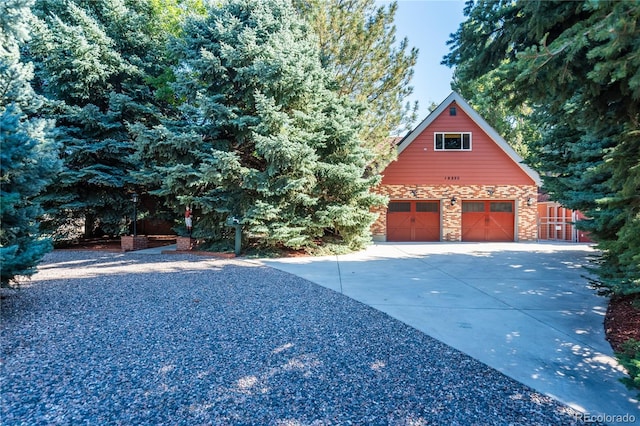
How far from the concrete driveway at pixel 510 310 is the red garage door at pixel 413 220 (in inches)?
231

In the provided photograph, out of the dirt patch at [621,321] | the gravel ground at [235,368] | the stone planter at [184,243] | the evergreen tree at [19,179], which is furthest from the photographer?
the stone planter at [184,243]

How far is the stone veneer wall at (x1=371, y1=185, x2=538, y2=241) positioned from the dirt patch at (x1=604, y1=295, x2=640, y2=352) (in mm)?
10118

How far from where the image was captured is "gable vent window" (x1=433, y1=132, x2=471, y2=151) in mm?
14922

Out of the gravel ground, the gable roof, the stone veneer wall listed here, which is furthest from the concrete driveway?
the gable roof

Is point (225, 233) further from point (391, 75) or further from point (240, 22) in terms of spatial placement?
point (391, 75)

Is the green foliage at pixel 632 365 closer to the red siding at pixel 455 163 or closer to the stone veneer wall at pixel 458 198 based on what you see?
the stone veneer wall at pixel 458 198

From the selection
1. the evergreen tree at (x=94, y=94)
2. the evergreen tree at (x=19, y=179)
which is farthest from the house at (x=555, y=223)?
the evergreen tree at (x=94, y=94)

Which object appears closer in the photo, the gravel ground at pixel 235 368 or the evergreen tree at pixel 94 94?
the gravel ground at pixel 235 368

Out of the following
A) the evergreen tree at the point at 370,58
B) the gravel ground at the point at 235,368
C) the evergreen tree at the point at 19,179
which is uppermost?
the evergreen tree at the point at 370,58

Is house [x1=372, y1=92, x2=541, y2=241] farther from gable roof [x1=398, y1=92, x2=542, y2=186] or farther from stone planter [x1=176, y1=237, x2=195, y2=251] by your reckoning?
stone planter [x1=176, y1=237, x2=195, y2=251]

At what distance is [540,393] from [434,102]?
2934 centimetres

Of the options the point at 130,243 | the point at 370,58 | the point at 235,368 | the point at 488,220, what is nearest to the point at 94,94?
the point at 130,243

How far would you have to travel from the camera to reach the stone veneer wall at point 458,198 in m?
14.9

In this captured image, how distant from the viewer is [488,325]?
411cm
